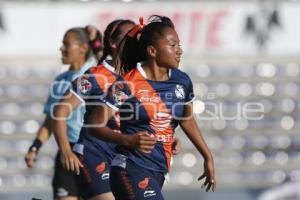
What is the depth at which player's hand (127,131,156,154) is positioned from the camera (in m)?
5.39

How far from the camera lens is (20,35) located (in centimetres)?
1316

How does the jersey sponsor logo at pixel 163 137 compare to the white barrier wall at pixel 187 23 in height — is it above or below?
above

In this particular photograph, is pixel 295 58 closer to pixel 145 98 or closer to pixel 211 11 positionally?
pixel 211 11

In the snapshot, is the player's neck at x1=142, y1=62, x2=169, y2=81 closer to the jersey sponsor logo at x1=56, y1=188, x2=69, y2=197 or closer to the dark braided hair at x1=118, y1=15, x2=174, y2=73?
the dark braided hair at x1=118, y1=15, x2=174, y2=73

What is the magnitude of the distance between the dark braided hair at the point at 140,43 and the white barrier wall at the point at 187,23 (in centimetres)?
706

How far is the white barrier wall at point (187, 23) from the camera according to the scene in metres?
13.2

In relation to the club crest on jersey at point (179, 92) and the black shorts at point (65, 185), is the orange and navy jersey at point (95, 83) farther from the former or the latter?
the black shorts at point (65, 185)

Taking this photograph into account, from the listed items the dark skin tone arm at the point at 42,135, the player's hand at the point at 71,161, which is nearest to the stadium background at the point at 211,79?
the dark skin tone arm at the point at 42,135

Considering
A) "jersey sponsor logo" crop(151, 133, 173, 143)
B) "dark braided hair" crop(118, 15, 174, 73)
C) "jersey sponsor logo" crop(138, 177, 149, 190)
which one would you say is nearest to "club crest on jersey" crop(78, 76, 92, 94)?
"dark braided hair" crop(118, 15, 174, 73)

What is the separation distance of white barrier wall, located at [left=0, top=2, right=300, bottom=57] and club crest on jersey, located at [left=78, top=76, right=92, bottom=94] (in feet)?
21.4

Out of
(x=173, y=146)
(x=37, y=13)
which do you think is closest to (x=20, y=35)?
(x=37, y=13)

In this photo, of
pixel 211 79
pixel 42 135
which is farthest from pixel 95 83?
pixel 211 79

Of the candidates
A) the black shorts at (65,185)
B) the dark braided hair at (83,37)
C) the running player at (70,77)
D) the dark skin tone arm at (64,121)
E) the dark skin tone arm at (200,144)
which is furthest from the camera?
the dark braided hair at (83,37)

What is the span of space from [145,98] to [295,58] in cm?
809
